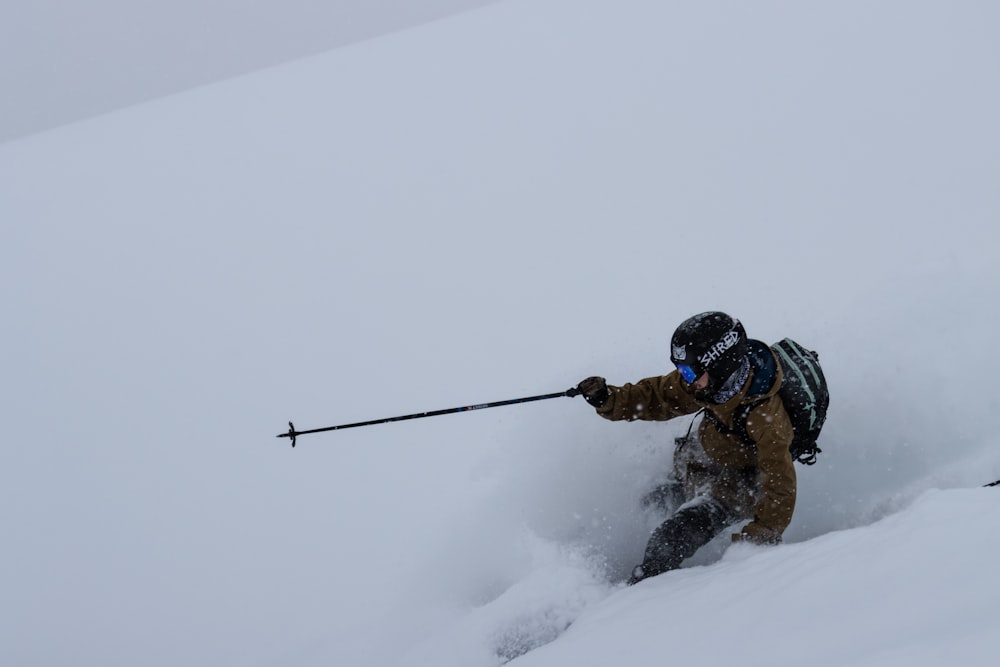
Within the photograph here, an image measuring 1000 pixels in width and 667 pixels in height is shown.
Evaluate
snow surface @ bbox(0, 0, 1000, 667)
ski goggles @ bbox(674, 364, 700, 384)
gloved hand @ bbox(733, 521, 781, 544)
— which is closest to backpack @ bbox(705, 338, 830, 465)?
ski goggles @ bbox(674, 364, 700, 384)

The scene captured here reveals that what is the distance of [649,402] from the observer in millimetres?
4176

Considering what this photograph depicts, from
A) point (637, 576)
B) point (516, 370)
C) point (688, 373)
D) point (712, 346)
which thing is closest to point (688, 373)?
point (688, 373)

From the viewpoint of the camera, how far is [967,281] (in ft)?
19.1

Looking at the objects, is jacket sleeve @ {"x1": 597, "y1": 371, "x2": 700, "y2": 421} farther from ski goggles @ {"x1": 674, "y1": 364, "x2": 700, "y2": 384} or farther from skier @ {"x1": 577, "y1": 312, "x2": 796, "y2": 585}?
ski goggles @ {"x1": 674, "y1": 364, "x2": 700, "y2": 384}

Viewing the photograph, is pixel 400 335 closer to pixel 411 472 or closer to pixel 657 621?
pixel 411 472

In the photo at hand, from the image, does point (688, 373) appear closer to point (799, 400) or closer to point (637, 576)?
point (799, 400)

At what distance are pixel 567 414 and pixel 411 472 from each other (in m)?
1.49

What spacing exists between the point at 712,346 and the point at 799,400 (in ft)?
2.16

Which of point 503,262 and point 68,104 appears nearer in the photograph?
point 503,262

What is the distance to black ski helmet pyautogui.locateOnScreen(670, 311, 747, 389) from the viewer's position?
3.55 meters

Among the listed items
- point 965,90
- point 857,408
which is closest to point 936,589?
point 857,408

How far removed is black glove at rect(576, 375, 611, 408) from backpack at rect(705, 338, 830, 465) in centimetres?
61

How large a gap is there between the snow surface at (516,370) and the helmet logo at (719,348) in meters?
0.95

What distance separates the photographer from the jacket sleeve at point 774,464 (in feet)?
11.8
